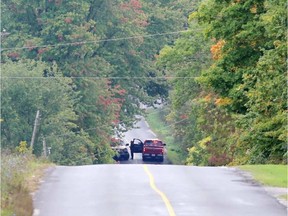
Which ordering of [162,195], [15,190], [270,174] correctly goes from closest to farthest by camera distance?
[15,190] < [162,195] < [270,174]

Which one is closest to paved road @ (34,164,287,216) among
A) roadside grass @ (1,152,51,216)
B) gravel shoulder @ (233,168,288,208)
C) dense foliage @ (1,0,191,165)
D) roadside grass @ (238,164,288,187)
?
gravel shoulder @ (233,168,288,208)

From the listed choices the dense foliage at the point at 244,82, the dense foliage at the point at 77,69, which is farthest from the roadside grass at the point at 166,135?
the dense foliage at the point at 244,82

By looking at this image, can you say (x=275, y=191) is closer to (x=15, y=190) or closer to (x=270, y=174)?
(x=270, y=174)

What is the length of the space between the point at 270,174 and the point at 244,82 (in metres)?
5.73

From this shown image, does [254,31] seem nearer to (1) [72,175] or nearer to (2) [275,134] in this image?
(2) [275,134]

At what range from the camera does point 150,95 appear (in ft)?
232

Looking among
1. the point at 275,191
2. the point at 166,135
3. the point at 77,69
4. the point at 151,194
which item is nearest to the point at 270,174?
the point at 275,191

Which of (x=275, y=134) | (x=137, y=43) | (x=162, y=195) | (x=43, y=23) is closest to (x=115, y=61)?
(x=137, y=43)

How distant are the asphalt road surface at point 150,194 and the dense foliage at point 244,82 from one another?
2153mm

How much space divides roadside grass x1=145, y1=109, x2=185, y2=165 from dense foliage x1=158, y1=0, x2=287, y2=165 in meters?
18.1

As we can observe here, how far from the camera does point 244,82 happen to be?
3247 centimetres

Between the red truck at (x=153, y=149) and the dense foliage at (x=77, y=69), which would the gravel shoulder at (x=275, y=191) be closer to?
the dense foliage at (x=77, y=69)

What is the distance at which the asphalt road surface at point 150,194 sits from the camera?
2048 cm

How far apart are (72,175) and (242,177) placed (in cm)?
495
